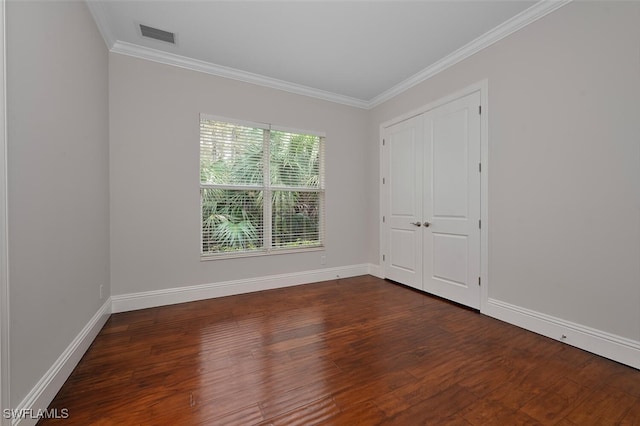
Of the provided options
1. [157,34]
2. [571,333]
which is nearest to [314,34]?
[157,34]

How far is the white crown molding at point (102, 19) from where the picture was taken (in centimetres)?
232

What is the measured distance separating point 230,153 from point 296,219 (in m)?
1.34

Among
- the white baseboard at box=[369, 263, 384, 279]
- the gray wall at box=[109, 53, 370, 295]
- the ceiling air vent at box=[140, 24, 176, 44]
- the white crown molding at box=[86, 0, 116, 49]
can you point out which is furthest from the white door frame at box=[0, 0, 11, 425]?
the white baseboard at box=[369, 263, 384, 279]

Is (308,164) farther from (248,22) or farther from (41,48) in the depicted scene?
(41,48)

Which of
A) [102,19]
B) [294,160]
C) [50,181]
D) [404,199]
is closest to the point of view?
[50,181]

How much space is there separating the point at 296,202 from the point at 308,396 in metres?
2.80

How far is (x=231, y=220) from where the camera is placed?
3592mm

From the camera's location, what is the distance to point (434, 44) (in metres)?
2.96

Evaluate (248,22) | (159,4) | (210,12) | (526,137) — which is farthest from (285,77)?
(526,137)

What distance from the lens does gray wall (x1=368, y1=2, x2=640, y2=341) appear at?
1965 mm

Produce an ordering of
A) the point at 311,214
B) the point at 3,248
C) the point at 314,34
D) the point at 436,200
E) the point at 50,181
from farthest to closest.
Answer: the point at 311,214 < the point at 436,200 < the point at 314,34 < the point at 50,181 < the point at 3,248

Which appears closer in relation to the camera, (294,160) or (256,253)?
(256,253)

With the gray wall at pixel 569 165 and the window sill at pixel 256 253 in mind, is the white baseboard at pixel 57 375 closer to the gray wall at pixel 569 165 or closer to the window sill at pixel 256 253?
the window sill at pixel 256 253

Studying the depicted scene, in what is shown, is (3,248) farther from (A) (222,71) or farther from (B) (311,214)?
(B) (311,214)
